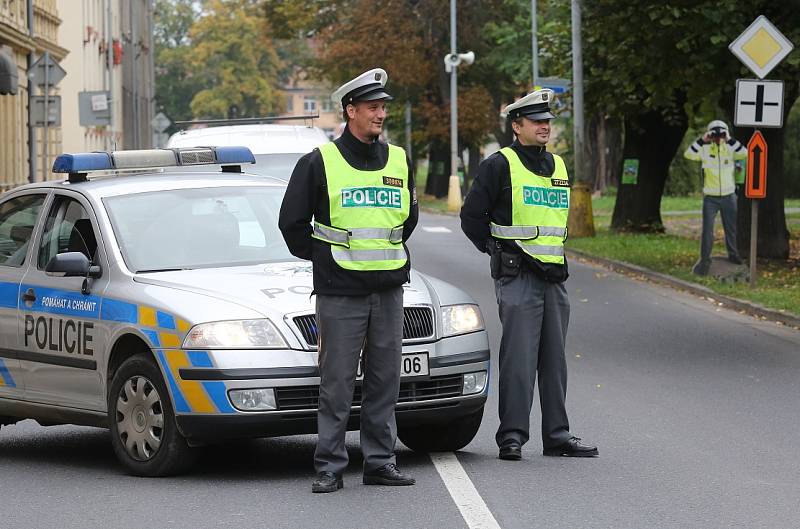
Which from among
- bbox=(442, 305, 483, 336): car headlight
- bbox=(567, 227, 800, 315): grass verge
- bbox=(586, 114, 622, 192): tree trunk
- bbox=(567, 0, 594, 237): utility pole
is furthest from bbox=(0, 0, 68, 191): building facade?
bbox=(442, 305, 483, 336): car headlight

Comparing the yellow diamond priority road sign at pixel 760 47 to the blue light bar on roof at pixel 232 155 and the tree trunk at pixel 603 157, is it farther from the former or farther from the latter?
the tree trunk at pixel 603 157

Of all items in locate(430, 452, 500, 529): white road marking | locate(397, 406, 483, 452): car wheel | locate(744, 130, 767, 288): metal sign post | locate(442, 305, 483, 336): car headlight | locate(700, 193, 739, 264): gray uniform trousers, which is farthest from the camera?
locate(700, 193, 739, 264): gray uniform trousers

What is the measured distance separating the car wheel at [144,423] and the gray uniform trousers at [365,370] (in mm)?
722

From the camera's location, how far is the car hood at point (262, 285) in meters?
7.84

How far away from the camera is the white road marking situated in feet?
22.8

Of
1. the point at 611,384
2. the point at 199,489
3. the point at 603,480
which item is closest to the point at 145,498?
the point at 199,489

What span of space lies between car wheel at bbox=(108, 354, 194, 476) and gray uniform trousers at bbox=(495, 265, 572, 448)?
1.70 meters

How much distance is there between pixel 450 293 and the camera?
8453 millimetres

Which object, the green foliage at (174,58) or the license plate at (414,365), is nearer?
the license plate at (414,365)

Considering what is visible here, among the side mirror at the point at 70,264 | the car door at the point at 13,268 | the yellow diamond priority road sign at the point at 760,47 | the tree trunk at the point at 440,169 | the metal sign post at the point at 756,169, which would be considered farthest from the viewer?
the tree trunk at the point at 440,169

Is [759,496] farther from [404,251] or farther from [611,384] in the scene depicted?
[611,384]

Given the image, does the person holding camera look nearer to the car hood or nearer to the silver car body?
the silver car body

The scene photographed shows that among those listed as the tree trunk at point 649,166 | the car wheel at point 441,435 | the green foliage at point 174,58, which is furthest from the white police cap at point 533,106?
the green foliage at point 174,58

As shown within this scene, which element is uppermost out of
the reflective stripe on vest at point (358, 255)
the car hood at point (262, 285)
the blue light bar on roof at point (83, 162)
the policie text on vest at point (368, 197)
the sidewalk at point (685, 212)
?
the blue light bar on roof at point (83, 162)
